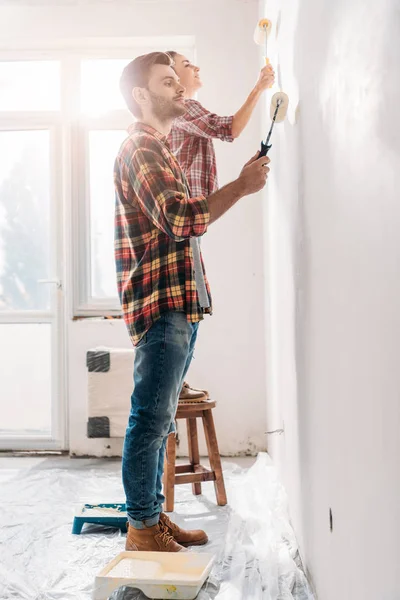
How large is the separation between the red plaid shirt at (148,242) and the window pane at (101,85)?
Answer: 6.53 ft

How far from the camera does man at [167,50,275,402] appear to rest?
7.32 ft

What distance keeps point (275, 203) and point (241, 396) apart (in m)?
1.31

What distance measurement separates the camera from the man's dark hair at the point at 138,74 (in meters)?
2.01

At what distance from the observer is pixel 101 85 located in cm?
386

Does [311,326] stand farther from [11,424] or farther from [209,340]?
[11,424]

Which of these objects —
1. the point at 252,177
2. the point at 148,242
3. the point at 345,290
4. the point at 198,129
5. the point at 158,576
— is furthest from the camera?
the point at 198,129

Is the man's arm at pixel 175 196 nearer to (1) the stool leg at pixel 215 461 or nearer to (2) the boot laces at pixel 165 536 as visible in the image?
(2) the boot laces at pixel 165 536

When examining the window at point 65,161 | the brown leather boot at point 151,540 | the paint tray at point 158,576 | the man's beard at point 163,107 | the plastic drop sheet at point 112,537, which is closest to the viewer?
the paint tray at point 158,576

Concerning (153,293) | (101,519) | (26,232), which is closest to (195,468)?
(101,519)

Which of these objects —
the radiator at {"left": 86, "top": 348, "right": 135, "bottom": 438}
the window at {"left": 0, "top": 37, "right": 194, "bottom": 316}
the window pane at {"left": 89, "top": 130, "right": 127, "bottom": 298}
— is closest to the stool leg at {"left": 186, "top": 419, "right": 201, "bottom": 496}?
the radiator at {"left": 86, "top": 348, "right": 135, "bottom": 438}

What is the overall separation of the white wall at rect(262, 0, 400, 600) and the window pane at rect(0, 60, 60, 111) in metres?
2.11

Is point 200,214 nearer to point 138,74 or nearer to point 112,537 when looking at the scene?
point 138,74

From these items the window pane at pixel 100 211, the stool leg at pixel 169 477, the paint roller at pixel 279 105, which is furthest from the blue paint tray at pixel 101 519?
the window pane at pixel 100 211

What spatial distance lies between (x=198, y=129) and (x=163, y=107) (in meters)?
0.36
